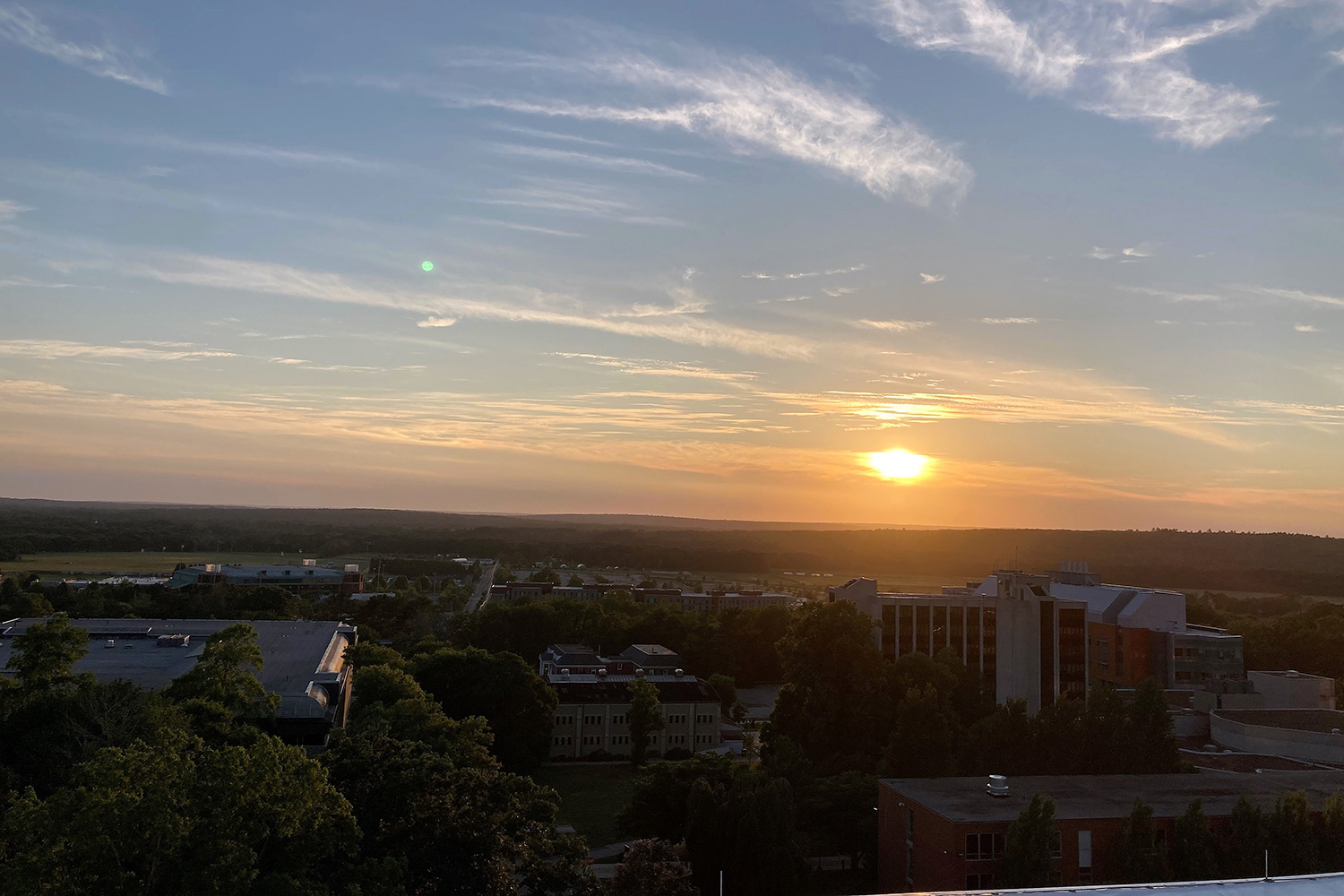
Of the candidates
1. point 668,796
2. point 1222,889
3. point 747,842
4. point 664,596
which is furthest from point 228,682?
point 664,596

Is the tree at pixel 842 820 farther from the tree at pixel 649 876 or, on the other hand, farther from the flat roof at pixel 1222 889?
the flat roof at pixel 1222 889

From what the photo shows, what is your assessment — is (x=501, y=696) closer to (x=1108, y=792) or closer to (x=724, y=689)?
(x=724, y=689)

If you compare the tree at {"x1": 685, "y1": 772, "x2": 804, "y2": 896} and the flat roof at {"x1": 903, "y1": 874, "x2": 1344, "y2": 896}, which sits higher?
the flat roof at {"x1": 903, "y1": 874, "x2": 1344, "y2": 896}

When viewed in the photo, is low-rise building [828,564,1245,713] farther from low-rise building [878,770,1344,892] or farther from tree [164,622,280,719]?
tree [164,622,280,719]

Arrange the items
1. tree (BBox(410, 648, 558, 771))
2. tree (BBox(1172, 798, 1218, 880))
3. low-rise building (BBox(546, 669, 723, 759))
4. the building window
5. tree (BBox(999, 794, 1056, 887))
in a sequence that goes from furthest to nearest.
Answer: low-rise building (BBox(546, 669, 723, 759)) → tree (BBox(410, 648, 558, 771)) → the building window → tree (BBox(1172, 798, 1218, 880)) → tree (BBox(999, 794, 1056, 887))

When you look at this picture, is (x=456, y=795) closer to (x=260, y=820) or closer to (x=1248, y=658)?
(x=260, y=820)

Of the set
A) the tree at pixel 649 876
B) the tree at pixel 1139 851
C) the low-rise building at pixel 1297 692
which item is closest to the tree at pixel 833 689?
the tree at pixel 1139 851

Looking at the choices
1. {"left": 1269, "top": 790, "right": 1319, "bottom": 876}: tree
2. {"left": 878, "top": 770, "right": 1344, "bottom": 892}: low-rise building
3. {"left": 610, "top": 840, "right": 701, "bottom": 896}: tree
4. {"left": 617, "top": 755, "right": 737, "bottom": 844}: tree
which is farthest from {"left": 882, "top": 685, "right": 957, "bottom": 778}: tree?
{"left": 610, "top": 840, "right": 701, "bottom": 896}: tree
